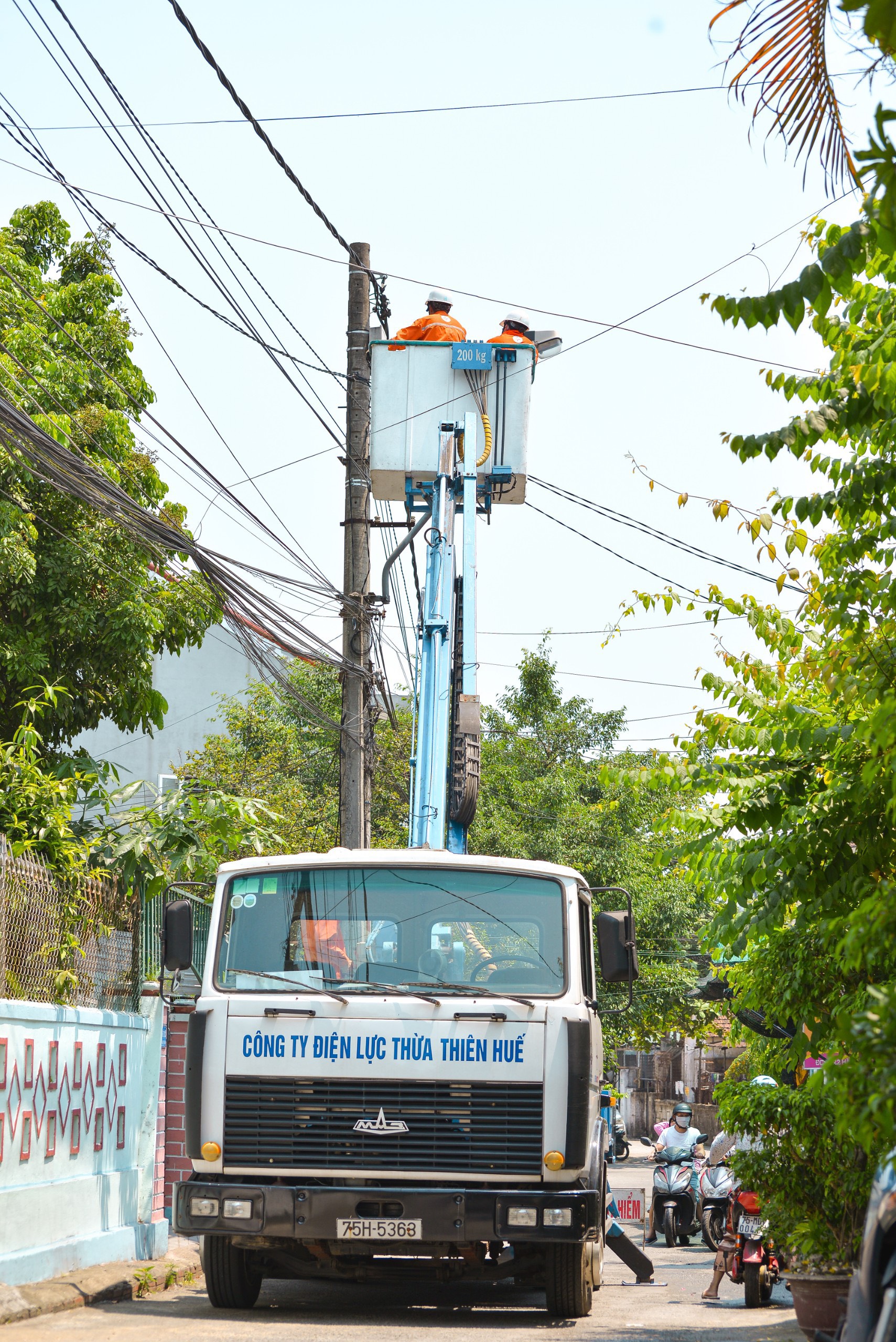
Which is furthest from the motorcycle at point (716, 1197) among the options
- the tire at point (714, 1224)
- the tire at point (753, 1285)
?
the tire at point (753, 1285)

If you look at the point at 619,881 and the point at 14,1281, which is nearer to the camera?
the point at 14,1281

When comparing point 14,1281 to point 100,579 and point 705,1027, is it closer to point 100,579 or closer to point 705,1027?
point 100,579

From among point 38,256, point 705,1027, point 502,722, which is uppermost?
point 38,256

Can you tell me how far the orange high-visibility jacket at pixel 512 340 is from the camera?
600 inches

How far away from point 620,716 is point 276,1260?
77.2ft

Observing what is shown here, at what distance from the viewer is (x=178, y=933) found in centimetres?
868

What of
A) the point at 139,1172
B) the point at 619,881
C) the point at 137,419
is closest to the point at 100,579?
the point at 137,419

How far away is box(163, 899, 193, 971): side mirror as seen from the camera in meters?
8.66

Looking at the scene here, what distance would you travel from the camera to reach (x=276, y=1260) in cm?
870

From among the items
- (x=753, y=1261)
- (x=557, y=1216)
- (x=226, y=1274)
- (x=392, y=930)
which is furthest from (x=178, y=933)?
(x=753, y=1261)

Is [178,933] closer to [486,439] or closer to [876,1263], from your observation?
[876,1263]

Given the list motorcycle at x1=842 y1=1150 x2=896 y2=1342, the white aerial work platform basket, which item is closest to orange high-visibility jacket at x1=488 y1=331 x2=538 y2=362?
the white aerial work platform basket

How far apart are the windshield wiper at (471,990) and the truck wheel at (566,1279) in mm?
1361

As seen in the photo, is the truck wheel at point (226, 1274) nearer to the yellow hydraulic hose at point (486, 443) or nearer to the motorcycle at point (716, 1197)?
the motorcycle at point (716, 1197)
